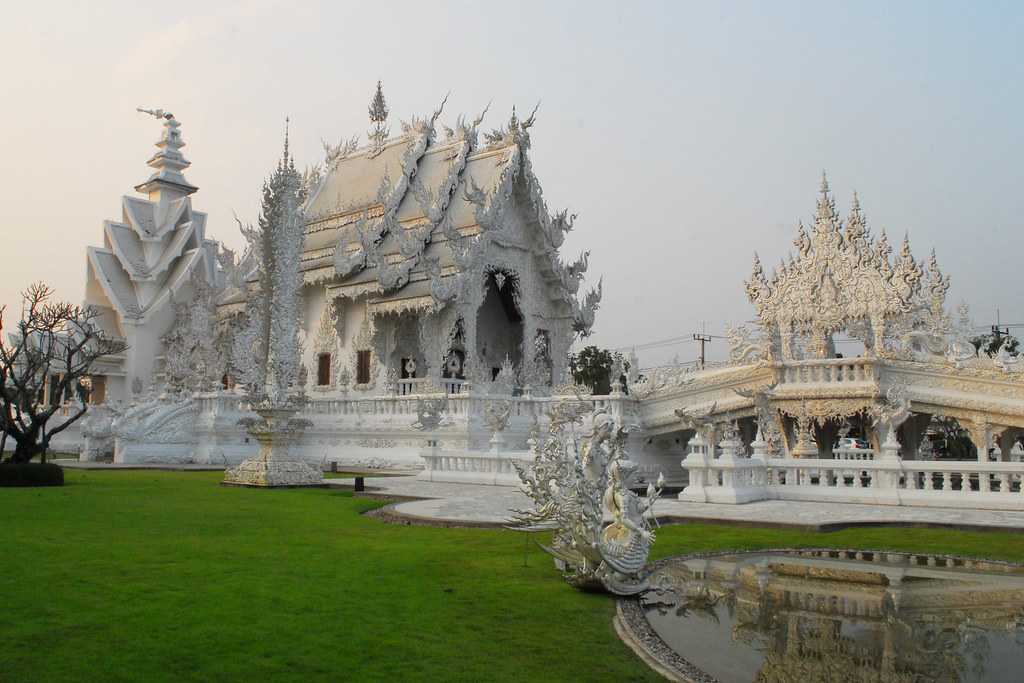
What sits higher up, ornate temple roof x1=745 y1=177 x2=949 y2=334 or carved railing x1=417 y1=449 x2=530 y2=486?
ornate temple roof x1=745 y1=177 x2=949 y2=334

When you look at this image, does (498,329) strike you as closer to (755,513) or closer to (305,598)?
(755,513)

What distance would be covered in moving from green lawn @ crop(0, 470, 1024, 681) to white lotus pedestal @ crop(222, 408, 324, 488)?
14.3 feet

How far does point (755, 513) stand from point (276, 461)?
7.43 meters

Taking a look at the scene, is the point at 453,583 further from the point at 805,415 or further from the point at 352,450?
the point at 352,450

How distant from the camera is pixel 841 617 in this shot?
200 inches

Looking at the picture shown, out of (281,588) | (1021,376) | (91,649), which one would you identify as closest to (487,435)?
(1021,376)

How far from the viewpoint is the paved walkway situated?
891 cm

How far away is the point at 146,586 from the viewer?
212 inches

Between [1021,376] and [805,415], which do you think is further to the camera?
[805,415]

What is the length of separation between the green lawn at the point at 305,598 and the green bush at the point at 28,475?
13.9 ft

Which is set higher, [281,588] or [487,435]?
[487,435]

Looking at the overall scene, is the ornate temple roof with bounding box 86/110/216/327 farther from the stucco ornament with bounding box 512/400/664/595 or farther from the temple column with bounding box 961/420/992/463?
the stucco ornament with bounding box 512/400/664/595

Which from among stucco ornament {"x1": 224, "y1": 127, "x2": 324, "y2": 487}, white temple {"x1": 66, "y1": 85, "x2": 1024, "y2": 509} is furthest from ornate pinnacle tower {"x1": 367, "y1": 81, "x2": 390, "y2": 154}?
stucco ornament {"x1": 224, "y1": 127, "x2": 324, "y2": 487}

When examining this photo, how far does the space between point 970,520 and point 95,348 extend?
2989 cm
